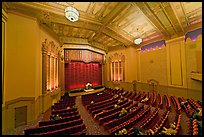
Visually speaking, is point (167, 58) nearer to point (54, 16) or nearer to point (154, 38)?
point (154, 38)

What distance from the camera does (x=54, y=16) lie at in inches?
243

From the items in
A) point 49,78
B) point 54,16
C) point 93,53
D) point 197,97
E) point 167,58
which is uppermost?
point 54,16

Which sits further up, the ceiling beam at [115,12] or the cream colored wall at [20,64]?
the ceiling beam at [115,12]

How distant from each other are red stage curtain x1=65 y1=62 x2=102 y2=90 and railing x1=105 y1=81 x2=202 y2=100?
2.19 meters

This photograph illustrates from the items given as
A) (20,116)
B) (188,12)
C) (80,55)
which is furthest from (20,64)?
(188,12)

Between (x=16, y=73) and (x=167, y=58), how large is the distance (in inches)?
456

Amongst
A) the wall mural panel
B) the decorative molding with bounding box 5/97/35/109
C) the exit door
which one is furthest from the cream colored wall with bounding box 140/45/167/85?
the exit door

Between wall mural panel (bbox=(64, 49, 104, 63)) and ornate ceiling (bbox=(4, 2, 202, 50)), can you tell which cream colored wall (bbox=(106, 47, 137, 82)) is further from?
ornate ceiling (bbox=(4, 2, 202, 50))

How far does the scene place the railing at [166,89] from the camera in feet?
27.1

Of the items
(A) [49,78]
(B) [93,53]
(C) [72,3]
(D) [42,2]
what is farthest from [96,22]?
(B) [93,53]

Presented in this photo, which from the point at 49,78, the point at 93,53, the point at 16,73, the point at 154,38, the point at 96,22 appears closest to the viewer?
the point at 16,73

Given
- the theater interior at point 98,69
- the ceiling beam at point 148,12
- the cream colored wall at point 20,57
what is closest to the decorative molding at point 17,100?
the theater interior at point 98,69

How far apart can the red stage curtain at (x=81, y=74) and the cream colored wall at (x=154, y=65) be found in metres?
5.76

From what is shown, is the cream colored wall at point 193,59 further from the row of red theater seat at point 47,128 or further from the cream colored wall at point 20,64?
the cream colored wall at point 20,64
